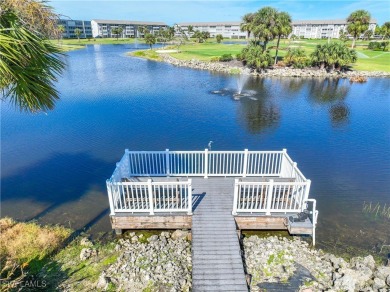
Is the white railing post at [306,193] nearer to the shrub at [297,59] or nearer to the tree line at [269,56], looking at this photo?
the tree line at [269,56]

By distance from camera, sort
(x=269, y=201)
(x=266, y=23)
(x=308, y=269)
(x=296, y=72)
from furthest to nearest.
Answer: (x=296, y=72), (x=266, y=23), (x=269, y=201), (x=308, y=269)

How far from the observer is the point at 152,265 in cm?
867

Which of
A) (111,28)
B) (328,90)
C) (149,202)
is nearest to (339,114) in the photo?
(328,90)

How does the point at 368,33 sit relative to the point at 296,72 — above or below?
above

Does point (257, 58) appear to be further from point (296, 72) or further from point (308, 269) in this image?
point (308, 269)

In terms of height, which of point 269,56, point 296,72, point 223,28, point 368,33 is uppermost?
point 223,28

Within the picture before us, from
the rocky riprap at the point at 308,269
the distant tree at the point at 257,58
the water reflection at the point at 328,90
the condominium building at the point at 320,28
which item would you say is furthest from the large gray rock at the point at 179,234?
the condominium building at the point at 320,28

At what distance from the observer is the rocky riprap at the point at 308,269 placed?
796cm

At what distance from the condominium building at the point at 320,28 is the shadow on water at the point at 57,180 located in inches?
5937

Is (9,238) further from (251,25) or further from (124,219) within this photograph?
(251,25)

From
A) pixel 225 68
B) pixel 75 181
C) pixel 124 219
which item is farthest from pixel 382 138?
pixel 225 68

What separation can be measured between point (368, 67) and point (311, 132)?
3921cm

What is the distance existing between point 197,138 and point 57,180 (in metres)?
9.59

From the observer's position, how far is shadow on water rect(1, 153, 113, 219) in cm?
1286
